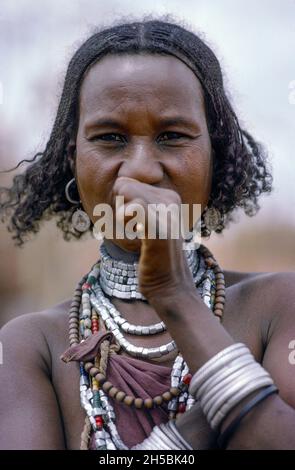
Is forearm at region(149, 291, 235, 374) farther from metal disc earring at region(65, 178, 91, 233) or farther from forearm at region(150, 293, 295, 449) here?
metal disc earring at region(65, 178, 91, 233)

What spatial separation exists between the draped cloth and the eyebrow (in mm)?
668

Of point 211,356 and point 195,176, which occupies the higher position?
point 195,176

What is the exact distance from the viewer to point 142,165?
2.43m

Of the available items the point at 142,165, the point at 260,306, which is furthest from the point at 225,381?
the point at 142,165

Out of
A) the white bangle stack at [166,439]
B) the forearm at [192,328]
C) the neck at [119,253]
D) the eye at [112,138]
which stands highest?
the eye at [112,138]

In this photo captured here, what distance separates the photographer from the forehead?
249 cm

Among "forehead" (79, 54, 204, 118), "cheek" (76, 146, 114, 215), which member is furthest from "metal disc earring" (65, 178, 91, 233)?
"forehead" (79, 54, 204, 118)

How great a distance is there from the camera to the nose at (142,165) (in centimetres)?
240

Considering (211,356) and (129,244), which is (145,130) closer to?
(129,244)

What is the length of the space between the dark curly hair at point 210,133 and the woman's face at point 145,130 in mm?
73

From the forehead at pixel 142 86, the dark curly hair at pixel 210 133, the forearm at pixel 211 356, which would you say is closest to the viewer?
the forearm at pixel 211 356

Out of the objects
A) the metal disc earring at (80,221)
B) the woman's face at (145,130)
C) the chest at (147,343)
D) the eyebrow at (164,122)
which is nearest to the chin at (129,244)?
the woman's face at (145,130)

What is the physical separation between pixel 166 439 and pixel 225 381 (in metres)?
0.28

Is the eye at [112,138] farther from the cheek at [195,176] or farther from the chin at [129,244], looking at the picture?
the chin at [129,244]
